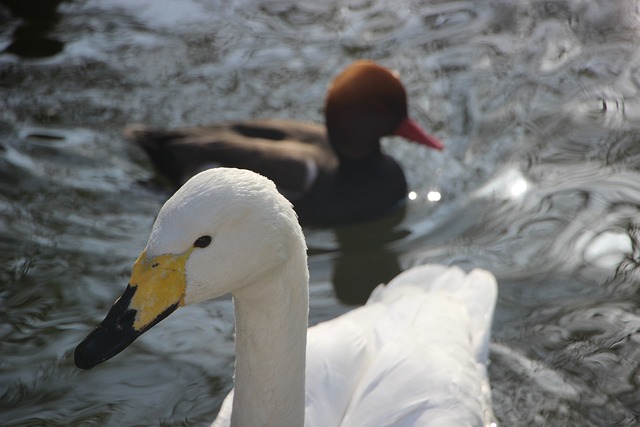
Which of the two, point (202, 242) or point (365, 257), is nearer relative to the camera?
point (202, 242)

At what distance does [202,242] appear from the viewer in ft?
8.82

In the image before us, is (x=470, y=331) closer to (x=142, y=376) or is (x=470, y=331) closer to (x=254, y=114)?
(x=142, y=376)

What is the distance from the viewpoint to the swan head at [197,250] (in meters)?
2.64

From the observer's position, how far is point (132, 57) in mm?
7055

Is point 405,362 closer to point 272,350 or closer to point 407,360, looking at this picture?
point 407,360

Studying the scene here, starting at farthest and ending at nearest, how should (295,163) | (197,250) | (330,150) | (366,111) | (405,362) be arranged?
(330,150), (366,111), (295,163), (405,362), (197,250)

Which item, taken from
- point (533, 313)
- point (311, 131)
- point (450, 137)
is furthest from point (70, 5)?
point (533, 313)

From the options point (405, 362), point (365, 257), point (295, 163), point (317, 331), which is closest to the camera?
point (405, 362)

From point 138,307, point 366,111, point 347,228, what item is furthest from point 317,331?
point 366,111

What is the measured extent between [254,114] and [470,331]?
113 inches

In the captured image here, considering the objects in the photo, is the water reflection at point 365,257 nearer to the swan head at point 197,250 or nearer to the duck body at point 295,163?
the duck body at point 295,163

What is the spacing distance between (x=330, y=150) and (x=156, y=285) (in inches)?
131

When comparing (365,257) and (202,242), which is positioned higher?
(202,242)

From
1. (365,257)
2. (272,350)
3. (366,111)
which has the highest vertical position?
(272,350)
